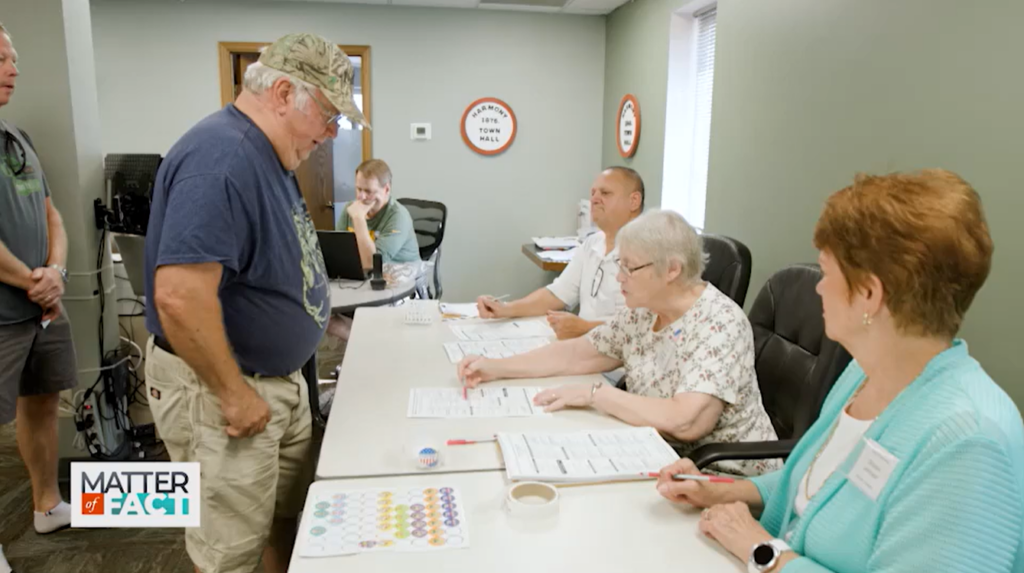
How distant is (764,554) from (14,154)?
2564mm

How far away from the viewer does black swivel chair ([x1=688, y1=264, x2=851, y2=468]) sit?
173cm

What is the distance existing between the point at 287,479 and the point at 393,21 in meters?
4.07

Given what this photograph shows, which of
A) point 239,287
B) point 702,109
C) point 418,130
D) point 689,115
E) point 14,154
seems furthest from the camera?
point 418,130

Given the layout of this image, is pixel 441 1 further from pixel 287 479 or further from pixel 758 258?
pixel 287 479

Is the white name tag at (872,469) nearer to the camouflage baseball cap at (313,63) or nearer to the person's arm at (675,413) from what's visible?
the person's arm at (675,413)

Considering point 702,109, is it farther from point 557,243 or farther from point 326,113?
point 326,113

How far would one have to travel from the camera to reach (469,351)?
7.04 feet

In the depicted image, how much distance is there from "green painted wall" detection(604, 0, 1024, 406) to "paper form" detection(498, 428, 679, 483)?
107 centimetres

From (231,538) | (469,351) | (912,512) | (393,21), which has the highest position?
(393,21)

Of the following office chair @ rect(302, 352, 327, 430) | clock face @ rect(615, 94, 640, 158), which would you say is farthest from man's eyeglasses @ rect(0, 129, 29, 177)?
clock face @ rect(615, 94, 640, 158)

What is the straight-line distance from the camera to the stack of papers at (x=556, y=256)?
177 inches

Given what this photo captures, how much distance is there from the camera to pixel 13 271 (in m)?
2.17

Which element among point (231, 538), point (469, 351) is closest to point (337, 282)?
point (469, 351)

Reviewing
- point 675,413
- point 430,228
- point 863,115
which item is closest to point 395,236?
point 430,228
